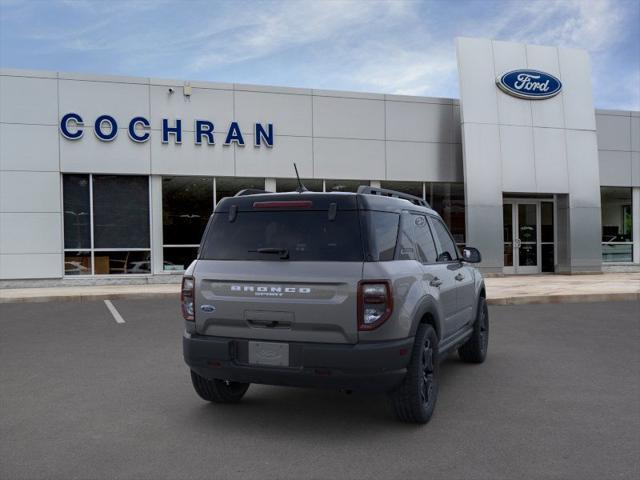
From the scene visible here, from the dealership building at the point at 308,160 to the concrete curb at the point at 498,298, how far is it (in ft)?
9.18

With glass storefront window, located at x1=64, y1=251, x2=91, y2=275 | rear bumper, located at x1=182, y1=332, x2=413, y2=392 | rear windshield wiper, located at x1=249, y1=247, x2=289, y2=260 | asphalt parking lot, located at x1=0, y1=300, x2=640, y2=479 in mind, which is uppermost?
rear windshield wiper, located at x1=249, y1=247, x2=289, y2=260

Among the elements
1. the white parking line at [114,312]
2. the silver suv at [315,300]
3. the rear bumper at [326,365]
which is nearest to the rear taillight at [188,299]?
the silver suv at [315,300]

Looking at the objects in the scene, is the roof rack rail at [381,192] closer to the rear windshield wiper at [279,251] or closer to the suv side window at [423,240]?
the suv side window at [423,240]

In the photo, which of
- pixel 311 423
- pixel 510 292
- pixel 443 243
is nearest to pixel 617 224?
pixel 510 292

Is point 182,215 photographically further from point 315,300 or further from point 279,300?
point 315,300

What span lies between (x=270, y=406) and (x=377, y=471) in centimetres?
170

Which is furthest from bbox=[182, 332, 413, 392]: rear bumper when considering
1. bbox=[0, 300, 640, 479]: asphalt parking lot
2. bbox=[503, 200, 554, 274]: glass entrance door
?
bbox=[503, 200, 554, 274]: glass entrance door

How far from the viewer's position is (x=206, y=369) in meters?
4.69

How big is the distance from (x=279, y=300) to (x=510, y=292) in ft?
36.3

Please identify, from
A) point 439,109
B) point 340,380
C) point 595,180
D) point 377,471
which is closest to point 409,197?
point 340,380

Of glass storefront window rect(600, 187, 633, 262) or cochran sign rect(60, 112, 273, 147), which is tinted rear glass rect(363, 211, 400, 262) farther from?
glass storefront window rect(600, 187, 633, 262)

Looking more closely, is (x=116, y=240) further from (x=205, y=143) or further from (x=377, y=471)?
(x=377, y=471)

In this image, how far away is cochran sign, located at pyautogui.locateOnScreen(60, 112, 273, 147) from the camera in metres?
16.5

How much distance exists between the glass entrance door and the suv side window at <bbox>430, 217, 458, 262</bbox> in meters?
14.6
